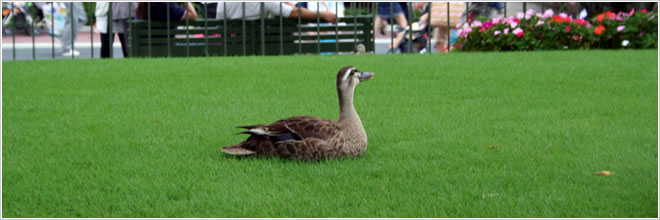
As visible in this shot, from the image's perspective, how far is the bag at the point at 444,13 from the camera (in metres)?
15.0

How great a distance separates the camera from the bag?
591 inches

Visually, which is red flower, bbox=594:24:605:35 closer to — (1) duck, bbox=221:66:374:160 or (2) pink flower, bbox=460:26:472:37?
(2) pink flower, bbox=460:26:472:37

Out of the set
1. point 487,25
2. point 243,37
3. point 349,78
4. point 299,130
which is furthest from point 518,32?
point 299,130

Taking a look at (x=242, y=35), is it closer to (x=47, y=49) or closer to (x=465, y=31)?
(x=465, y=31)

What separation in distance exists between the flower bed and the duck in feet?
24.1

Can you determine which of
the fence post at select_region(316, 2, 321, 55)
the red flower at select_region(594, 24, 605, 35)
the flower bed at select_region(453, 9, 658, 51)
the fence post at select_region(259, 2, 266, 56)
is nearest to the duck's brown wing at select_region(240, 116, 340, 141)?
the fence post at select_region(259, 2, 266, 56)

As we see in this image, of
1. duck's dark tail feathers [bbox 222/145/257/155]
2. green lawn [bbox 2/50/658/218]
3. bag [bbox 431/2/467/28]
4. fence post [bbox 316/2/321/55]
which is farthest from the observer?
bag [bbox 431/2/467/28]

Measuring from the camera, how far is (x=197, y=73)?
10.4 meters

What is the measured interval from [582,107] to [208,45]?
6572mm

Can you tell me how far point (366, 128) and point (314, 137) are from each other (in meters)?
1.51

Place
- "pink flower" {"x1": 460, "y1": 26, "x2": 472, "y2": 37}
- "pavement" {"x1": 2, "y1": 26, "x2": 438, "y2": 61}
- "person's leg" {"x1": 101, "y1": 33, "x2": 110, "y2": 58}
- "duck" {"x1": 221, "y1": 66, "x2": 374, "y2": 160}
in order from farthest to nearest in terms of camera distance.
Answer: "pavement" {"x1": 2, "y1": 26, "x2": 438, "y2": 61}
"person's leg" {"x1": 101, "y1": 33, "x2": 110, "y2": 58}
"pink flower" {"x1": 460, "y1": 26, "x2": 472, "y2": 37}
"duck" {"x1": 221, "y1": 66, "x2": 374, "y2": 160}

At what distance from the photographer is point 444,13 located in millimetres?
14992

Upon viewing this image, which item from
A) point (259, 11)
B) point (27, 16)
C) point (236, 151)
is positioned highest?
point (27, 16)

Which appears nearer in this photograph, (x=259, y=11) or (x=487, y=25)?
(x=259, y=11)
